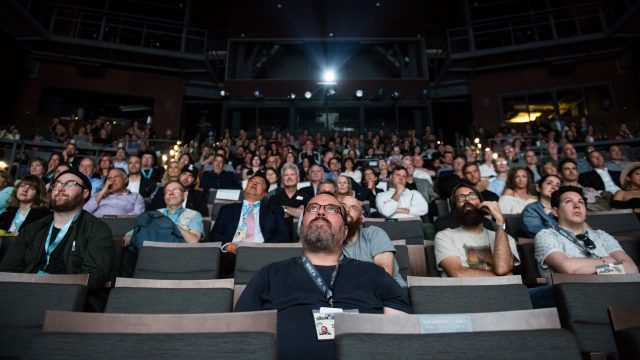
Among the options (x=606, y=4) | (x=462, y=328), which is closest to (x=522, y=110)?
(x=606, y=4)

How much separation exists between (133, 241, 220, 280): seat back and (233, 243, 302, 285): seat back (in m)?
0.18

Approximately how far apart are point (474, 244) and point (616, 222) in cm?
141

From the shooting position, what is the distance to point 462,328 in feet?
3.18

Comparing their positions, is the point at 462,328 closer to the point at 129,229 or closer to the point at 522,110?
the point at 129,229

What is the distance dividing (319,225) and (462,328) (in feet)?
2.54

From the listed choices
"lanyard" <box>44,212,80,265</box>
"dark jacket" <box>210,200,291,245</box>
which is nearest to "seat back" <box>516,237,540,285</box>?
"dark jacket" <box>210,200,291,245</box>

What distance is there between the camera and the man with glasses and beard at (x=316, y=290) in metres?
1.20

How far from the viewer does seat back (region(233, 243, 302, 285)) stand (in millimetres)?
2033

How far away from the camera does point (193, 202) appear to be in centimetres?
357

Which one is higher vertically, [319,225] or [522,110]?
[522,110]

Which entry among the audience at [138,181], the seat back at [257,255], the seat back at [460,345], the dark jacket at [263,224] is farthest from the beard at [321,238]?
the audience at [138,181]

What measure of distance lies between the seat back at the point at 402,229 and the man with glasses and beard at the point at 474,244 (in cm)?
53

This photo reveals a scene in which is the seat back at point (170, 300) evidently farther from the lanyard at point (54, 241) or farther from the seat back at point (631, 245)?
the seat back at point (631, 245)

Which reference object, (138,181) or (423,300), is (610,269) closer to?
(423,300)
